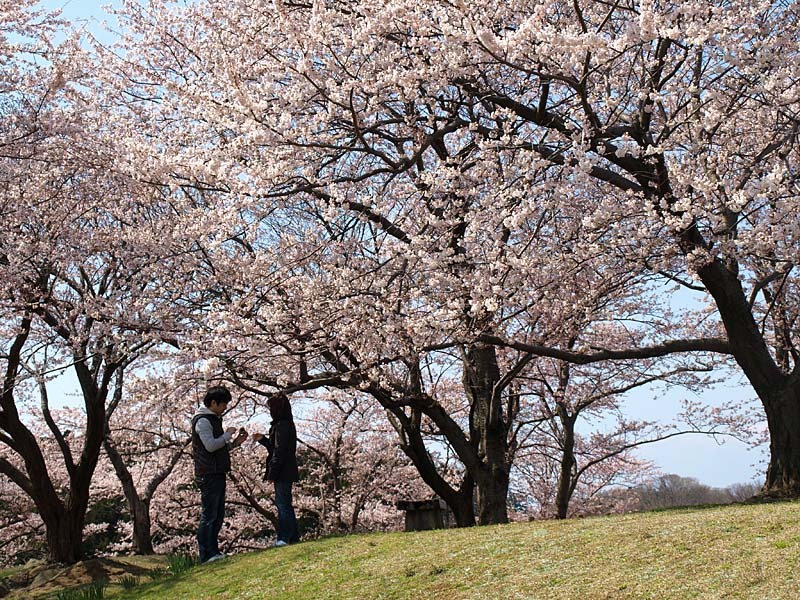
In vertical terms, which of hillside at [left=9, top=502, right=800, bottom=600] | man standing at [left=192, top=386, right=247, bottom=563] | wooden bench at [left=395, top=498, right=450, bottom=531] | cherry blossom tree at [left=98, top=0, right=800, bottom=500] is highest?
cherry blossom tree at [left=98, top=0, right=800, bottom=500]

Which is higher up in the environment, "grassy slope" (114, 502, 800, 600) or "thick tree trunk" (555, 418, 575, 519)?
"thick tree trunk" (555, 418, 575, 519)

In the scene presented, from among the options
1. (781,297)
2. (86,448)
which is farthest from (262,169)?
(781,297)

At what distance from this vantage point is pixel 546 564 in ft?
18.2

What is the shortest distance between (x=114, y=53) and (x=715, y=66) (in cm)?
870

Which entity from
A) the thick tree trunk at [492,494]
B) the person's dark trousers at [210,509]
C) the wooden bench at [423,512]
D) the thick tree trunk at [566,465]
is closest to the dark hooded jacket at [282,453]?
the person's dark trousers at [210,509]

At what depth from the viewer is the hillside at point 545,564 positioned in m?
4.61

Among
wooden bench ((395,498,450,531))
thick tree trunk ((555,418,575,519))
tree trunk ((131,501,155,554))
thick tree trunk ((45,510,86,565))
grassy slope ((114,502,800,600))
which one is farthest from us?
tree trunk ((131,501,155,554))

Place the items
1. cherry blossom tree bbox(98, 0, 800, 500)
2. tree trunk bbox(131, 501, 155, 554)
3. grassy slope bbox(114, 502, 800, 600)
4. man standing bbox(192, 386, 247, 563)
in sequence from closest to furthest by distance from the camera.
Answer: grassy slope bbox(114, 502, 800, 600)
cherry blossom tree bbox(98, 0, 800, 500)
man standing bbox(192, 386, 247, 563)
tree trunk bbox(131, 501, 155, 554)

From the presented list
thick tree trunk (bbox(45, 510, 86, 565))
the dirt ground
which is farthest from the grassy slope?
thick tree trunk (bbox(45, 510, 86, 565))

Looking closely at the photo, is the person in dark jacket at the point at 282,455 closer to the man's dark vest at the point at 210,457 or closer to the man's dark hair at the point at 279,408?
the man's dark hair at the point at 279,408

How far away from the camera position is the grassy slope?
4.61 meters

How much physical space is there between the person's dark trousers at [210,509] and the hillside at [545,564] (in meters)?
0.34

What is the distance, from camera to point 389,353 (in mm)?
9883

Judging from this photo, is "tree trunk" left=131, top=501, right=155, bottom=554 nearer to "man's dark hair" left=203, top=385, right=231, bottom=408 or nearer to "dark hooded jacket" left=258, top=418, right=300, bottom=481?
"dark hooded jacket" left=258, top=418, right=300, bottom=481
